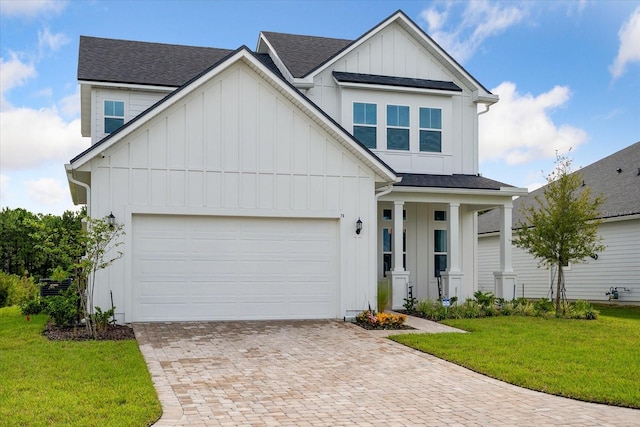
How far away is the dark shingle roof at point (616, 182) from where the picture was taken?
23516 millimetres

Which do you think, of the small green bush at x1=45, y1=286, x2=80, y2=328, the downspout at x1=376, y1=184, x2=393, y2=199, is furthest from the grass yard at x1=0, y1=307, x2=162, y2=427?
the downspout at x1=376, y1=184, x2=393, y2=199

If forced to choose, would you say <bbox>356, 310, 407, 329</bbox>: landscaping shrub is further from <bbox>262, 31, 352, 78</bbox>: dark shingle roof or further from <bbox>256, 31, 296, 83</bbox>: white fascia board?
<bbox>262, 31, 352, 78</bbox>: dark shingle roof

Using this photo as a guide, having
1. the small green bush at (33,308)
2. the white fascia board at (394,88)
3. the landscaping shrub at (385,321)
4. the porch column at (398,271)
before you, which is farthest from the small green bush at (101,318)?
the white fascia board at (394,88)

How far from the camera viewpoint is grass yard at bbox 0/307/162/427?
725 centimetres

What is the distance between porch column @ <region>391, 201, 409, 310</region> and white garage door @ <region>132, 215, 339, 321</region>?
2.65 metres

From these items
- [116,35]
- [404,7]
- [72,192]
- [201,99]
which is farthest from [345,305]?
[116,35]

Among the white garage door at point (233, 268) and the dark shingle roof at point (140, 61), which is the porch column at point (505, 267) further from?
the dark shingle roof at point (140, 61)

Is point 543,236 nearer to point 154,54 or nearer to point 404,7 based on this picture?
point 404,7

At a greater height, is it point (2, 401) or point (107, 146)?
point (107, 146)

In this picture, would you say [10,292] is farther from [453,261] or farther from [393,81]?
[453,261]

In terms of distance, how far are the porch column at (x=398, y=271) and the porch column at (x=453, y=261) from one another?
3.88ft

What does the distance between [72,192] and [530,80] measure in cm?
1441

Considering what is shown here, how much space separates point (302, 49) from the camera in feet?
70.8

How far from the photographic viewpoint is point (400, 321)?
48.6 ft
